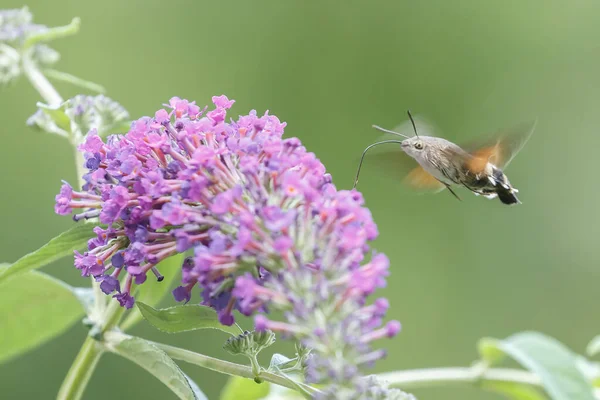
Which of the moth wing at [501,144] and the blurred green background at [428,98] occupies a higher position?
the blurred green background at [428,98]

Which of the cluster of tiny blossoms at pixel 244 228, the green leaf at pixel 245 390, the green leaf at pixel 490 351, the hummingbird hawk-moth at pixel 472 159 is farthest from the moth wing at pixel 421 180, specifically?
the cluster of tiny blossoms at pixel 244 228

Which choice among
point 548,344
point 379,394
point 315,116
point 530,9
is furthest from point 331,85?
point 379,394

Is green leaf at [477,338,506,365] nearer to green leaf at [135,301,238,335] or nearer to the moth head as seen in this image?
the moth head

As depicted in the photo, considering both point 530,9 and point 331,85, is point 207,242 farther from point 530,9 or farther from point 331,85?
point 530,9

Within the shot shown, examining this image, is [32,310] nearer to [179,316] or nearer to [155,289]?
[155,289]

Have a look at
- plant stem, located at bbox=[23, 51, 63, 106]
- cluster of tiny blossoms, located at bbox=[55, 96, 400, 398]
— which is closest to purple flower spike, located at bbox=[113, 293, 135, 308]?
cluster of tiny blossoms, located at bbox=[55, 96, 400, 398]

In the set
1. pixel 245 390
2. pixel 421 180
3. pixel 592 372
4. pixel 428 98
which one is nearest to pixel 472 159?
pixel 421 180

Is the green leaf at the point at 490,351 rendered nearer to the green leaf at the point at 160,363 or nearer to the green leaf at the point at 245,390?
the green leaf at the point at 245,390
